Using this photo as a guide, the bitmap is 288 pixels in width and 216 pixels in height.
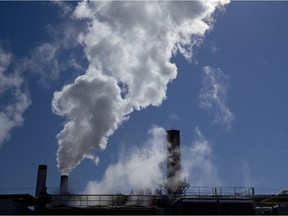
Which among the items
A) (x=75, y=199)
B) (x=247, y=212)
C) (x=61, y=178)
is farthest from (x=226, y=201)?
(x=61, y=178)

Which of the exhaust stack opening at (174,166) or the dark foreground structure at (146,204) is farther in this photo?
the exhaust stack opening at (174,166)

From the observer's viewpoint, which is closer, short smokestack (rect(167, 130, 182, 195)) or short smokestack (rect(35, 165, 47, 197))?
short smokestack (rect(167, 130, 182, 195))

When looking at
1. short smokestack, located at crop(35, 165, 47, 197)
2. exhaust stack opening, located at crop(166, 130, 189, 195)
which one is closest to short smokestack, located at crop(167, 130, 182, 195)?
exhaust stack opening, located at crop(166, 130, 189, 195)

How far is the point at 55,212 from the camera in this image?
3328cm

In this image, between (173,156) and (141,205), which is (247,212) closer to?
(141,205)

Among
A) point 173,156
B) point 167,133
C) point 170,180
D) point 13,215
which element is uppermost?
point 167,133

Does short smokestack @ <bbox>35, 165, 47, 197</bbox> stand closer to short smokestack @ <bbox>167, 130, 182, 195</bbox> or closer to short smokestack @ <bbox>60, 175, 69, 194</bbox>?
short smokestack @ <bbox>60, 175, 69, 194</bbox>

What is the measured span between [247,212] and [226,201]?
5.87 ft

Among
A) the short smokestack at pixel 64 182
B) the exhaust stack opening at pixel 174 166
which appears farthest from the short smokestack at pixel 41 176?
the exhaust stack opening at pixel 174 166

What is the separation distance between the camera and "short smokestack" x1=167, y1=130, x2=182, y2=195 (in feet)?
144

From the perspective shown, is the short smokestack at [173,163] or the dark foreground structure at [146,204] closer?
the dark foreground structure at [146,204]

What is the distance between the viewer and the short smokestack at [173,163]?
44.0m

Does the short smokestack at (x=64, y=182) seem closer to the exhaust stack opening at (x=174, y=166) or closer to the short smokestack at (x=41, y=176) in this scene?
the short smokestack at (x=41, y=176)

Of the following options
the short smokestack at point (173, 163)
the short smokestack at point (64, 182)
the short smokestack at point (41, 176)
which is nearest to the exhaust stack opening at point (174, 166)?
the short smokestack at point (173, 163)
